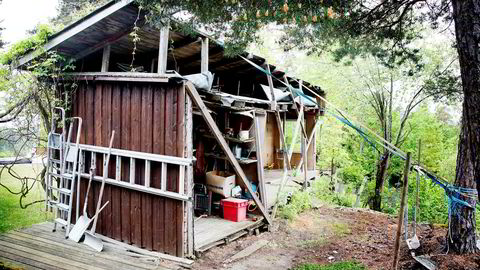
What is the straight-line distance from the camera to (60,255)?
486cm

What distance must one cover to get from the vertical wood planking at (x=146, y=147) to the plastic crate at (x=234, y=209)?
6.11 ft

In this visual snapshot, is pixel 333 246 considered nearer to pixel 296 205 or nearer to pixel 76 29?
pixel 296 205

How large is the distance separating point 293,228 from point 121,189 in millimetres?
3709

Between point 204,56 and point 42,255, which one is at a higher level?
point 204,56

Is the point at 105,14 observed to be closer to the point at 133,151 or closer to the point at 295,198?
the point at 133,151

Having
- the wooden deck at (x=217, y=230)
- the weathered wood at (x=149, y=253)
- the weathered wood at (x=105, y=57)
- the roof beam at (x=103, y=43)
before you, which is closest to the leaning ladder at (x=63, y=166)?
the weathered wood at (x=149, y=253)

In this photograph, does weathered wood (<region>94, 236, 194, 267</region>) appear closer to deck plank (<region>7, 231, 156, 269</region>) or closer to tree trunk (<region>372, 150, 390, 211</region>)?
deck plank (<region>7, 231, 156, 269</region>)

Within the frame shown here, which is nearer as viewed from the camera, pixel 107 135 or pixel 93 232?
pixel 93 232

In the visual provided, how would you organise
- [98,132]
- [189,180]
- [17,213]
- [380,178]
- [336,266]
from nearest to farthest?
[189,180] < [336,266] < [98,132] < [17,213] < [380,178]

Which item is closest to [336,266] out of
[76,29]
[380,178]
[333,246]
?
[333,246]

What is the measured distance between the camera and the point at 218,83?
8.18 metres

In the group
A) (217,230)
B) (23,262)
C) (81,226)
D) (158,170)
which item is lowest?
(23,262)

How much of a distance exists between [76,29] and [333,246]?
19.1 ft

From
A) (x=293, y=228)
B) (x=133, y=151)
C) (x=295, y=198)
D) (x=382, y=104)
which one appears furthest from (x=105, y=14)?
(x=382, y=104)
